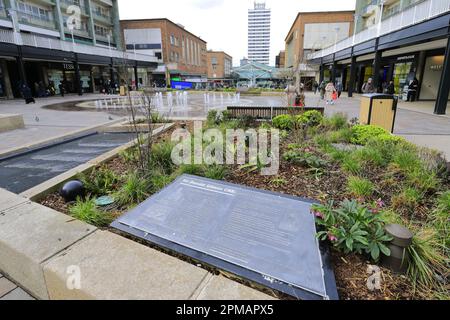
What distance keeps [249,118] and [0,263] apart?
282 inches

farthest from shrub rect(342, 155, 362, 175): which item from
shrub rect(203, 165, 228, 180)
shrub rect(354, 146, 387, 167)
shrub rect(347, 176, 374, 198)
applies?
shrub rect(203, 165, 228, 180)

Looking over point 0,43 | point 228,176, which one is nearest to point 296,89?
point 228,176

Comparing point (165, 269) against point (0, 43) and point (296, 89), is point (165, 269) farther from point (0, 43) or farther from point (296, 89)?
point (0, 43)

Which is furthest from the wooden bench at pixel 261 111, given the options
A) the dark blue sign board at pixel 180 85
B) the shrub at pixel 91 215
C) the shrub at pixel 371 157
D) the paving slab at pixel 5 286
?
the dark blue sign board at pixel 180 85

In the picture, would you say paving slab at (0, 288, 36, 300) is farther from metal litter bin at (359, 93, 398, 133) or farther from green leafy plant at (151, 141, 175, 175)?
metal litter bin at (359, 93, 398, 133)

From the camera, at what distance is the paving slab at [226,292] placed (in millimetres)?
1832

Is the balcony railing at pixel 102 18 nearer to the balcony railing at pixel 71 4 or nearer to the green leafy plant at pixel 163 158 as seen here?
the balcony railing at pixel 71 4

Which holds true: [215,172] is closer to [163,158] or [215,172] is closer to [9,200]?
[163,158]

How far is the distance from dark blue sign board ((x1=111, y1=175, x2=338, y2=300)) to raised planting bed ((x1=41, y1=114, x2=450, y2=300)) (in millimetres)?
117

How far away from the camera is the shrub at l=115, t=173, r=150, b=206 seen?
11.4 ft

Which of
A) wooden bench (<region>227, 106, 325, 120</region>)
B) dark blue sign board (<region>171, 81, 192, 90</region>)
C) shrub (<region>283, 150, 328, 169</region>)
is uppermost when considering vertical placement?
dark blue sign board (<region>171, 81, 192, 90</region>)

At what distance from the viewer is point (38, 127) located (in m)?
10.1

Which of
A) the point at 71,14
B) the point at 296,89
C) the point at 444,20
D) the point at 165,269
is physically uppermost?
the point at 71,14

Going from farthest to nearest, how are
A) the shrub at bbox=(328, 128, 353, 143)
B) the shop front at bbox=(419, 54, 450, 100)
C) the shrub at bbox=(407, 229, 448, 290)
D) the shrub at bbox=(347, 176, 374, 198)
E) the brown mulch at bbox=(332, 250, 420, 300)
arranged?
1. the shop front at bbox=(419, 54, 450, 100)
2. the shrub at bbox=(328, 128, 353, 143)
3. the shrub at bbox=(347, 176, 374, 198)
4. the shrub at bbox=(407, 229, 448, 290)
5. the brown mulch at bbox=(332, 250, 420, 300)
